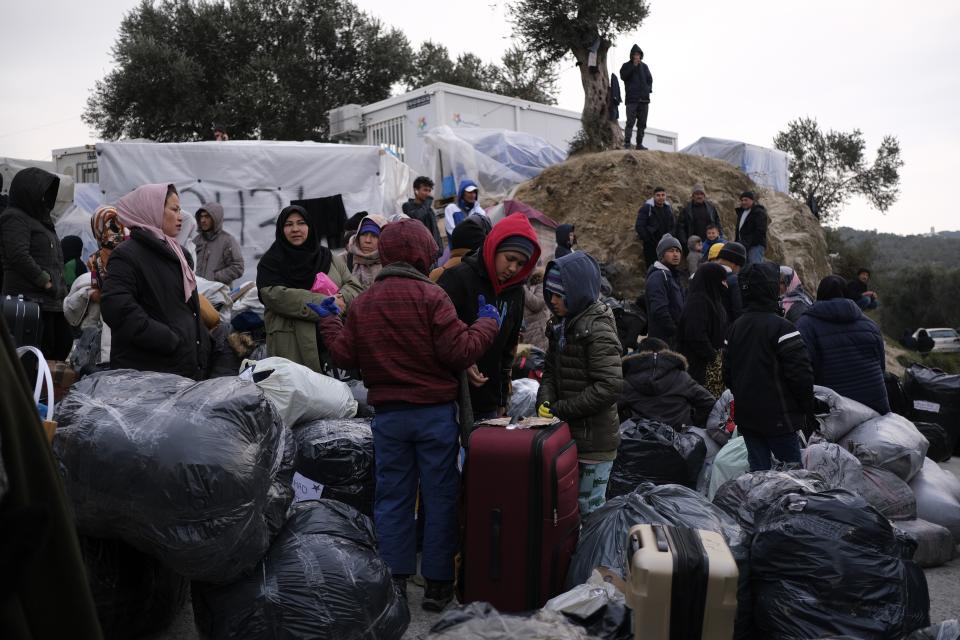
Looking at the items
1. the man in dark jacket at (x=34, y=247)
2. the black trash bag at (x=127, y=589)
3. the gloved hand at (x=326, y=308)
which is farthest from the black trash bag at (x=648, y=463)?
the man in dark jacket at (x=34, y=247)

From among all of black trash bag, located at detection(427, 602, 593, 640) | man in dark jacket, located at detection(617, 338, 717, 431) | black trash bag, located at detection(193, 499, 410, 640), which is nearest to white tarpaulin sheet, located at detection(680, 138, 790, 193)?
man in dark jacket, located at detection(617, 338, 717, 431)

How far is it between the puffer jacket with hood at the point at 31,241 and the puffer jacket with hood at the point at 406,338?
10.9 feet

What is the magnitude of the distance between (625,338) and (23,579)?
837cm

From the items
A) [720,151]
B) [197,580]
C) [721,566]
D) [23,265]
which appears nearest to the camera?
[721,566]

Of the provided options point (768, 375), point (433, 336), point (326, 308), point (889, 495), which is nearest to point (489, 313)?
point (433, 336)

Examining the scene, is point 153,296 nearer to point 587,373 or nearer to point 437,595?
point 437,595

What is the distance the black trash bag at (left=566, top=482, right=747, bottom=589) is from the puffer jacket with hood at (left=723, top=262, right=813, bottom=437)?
4.11 ft

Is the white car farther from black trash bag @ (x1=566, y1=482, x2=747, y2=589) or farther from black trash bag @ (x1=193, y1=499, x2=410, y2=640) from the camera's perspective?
black trash bag @ (x1=193, y1=499, x2=410, y2=640)

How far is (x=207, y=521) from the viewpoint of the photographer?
2.76 meters

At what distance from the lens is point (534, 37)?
17078 millimetres

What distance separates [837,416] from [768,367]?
1.32 metres

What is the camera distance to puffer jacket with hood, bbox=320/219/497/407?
3854mm

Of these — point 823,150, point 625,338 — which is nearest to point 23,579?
point 625,338

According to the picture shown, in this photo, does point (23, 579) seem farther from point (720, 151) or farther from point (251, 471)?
point (720, 151)
